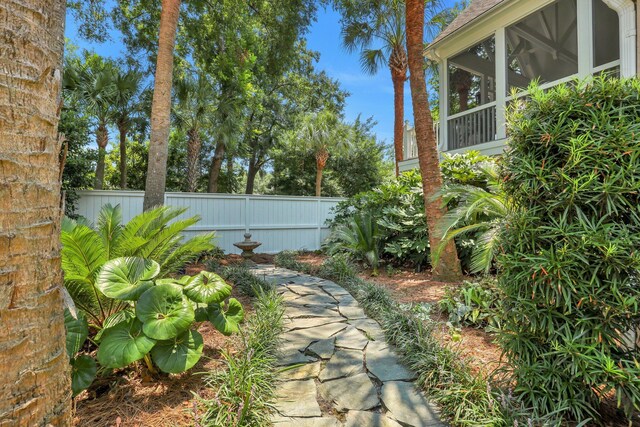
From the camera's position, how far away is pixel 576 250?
158cm

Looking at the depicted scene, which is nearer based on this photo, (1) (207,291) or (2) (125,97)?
(1) (207,291)

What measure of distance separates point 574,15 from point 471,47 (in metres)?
1.92

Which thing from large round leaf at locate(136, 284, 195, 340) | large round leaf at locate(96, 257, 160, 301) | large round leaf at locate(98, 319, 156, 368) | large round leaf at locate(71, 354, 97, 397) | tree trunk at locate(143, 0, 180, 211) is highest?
tree trunk at locate(143, 0, 180, 211)

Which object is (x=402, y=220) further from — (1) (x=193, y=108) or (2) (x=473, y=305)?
(1) (x=193, y=108)

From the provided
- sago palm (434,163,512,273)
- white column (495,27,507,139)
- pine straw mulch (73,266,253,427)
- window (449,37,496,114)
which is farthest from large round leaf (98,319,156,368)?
window (449,37,496,114)

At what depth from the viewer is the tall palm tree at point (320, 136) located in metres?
15.2

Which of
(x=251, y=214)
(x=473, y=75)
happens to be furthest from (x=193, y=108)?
(x=473, y=75)

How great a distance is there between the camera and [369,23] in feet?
34.5

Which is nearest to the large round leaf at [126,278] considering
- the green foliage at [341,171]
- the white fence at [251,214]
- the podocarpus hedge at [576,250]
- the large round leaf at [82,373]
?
the large round leaf at [82,373]

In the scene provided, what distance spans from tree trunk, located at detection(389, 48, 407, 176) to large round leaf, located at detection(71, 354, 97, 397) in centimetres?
972

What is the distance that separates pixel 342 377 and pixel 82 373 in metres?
1.61

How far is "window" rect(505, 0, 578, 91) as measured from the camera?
654 centimetres

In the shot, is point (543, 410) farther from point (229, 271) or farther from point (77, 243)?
point (229, 271)

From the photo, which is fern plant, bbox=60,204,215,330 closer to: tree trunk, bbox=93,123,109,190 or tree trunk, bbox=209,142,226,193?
tree trunk, bbox=93,123,109,190
